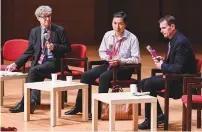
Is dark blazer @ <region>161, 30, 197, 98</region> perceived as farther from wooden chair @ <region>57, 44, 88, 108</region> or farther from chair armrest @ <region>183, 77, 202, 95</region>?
wooden chair @ <region>57, 44, 88, 108</region>

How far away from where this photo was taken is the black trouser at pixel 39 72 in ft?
25.2

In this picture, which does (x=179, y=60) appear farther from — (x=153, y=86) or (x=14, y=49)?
(x=14, y=49)

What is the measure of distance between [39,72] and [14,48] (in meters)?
1.11

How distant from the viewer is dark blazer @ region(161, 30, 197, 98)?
659cm

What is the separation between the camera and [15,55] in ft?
28.7

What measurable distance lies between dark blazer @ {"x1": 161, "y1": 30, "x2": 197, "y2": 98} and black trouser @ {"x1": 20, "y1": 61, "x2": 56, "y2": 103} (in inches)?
65.4

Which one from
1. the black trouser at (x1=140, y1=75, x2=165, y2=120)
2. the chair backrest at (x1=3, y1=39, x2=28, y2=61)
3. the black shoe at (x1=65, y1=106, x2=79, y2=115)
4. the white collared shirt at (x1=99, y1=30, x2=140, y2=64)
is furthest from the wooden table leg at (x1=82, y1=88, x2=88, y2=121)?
the chair backrest at (x1=3, y1=39, x2=28, y2=61)

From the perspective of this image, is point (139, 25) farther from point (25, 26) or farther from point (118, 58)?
point (118, 58)

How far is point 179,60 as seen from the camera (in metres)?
6.59

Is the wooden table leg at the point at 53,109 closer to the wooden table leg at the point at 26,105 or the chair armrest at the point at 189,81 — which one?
the wooden table leg at the point at 26,105

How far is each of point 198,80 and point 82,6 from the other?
410 inches

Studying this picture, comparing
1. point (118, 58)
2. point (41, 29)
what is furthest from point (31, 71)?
point (118, 58)

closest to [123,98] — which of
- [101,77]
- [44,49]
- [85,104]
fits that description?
[85,104]

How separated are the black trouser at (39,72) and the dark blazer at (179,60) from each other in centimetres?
166
